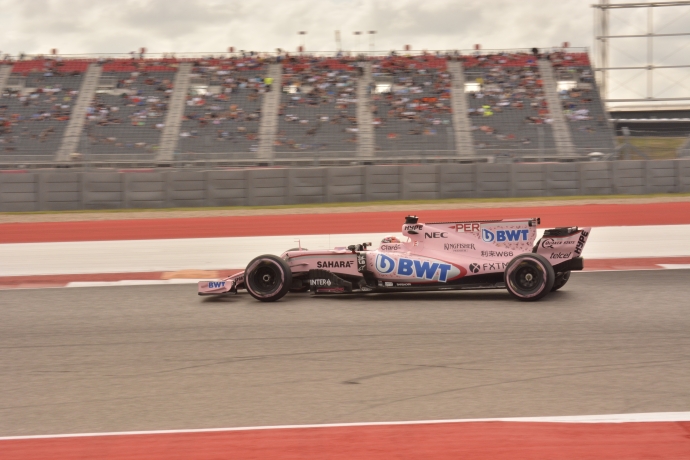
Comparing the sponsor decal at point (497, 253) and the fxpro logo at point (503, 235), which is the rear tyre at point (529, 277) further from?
the fxpro logo at point (503, 235)

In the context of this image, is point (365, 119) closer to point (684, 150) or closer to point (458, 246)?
point (684, 150)

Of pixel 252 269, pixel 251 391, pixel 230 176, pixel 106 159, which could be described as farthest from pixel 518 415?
pixel 106 159

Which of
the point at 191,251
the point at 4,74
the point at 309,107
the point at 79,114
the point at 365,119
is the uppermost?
the point at 4,74

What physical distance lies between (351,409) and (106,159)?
22.1 metres

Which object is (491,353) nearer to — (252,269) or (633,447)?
(633,447)

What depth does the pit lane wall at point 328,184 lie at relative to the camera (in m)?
19.9

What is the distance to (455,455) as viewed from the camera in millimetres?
3660

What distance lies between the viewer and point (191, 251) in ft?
38.9

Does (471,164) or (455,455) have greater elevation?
(471,164)

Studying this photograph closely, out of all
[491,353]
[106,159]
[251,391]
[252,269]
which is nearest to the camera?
[251,391]

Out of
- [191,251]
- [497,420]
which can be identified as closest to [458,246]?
[497,420]

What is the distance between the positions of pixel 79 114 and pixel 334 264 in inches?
1045

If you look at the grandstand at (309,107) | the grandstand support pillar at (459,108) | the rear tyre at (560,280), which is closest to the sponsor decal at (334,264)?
the rear tyre at (560,280)

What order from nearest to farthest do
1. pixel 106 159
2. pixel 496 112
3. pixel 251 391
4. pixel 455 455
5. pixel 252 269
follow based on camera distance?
1. pixel 455 455
2. pixel 251 391
3. pixel 252 269
4. pixel 106 159
5. pixel 496 112
